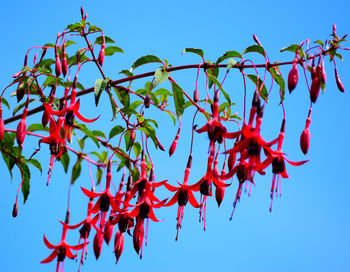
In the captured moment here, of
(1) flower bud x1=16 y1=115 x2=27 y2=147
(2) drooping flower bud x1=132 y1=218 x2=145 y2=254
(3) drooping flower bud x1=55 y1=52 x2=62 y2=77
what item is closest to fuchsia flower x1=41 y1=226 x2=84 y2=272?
(2) drooping flower bud x1=132 y1=218 x2=145 y2=254

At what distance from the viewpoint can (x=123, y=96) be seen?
6.32ft

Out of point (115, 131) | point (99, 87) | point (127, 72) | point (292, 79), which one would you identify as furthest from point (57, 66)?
point (292, 79)

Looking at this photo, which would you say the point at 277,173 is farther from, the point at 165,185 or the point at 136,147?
A: the point at 136,147

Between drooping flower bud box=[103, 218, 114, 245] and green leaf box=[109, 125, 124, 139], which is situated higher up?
green leaf box=[109, 125, 124, 139]

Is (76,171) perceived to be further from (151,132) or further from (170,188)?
(170,188)

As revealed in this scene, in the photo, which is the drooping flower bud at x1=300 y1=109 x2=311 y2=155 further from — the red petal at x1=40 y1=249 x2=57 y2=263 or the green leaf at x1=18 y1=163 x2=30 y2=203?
the green leaf at x1=18 y1=163 x2=30 y2=203

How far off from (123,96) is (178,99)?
304 mm

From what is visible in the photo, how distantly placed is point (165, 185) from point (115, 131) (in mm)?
536

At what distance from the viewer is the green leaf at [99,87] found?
5.31ft

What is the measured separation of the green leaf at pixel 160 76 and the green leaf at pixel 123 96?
0.29 metres

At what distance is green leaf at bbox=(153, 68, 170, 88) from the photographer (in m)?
1.63

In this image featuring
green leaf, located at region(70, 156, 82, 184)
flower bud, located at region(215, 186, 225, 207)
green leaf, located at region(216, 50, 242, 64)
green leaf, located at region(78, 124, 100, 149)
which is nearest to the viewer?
flower bud, located at region(215, 186, 225, 207)

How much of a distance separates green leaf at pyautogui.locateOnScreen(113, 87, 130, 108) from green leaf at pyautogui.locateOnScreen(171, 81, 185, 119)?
0.88 ft

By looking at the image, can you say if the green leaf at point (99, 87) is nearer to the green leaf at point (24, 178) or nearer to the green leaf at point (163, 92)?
the green leaf at point (163, 92)
